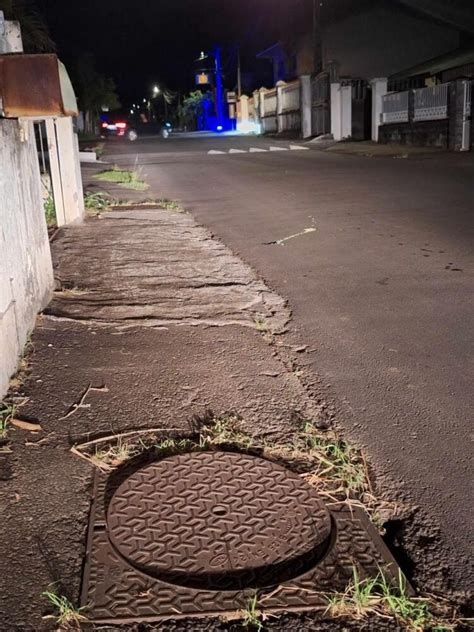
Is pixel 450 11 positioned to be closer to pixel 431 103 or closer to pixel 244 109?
pixel 431 103

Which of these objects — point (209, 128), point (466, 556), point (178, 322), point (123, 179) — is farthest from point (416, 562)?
point (209, 128)

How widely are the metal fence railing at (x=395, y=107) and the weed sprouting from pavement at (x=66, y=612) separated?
81.2ft

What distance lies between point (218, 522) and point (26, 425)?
49.7 inches

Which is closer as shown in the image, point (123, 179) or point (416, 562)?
point (416, 562)

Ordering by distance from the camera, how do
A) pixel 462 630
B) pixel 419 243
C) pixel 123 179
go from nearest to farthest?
pixel 462 630 → pixel 419 243 → pixel 123 179

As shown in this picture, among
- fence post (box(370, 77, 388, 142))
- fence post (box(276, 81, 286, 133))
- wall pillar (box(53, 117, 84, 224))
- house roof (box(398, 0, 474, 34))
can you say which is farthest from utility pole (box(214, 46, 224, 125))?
wall pillar (box(53, 117, 84, 224))

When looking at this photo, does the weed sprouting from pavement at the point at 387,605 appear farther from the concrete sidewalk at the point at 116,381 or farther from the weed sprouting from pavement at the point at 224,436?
the weed sprouting from pavement at the point at 224,436

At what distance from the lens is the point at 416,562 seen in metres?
2.29

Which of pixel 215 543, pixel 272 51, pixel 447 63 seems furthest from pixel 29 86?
pixel 272 51

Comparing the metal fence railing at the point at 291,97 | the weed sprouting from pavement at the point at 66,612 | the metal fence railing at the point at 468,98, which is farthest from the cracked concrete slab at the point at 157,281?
the metal fence railing at the point at 291,97

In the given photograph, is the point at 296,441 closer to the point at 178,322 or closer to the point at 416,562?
the point at 416,562

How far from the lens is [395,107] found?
25609mm

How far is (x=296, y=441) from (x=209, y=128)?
236 feet

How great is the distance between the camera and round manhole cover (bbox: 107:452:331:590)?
2254 millimetres
